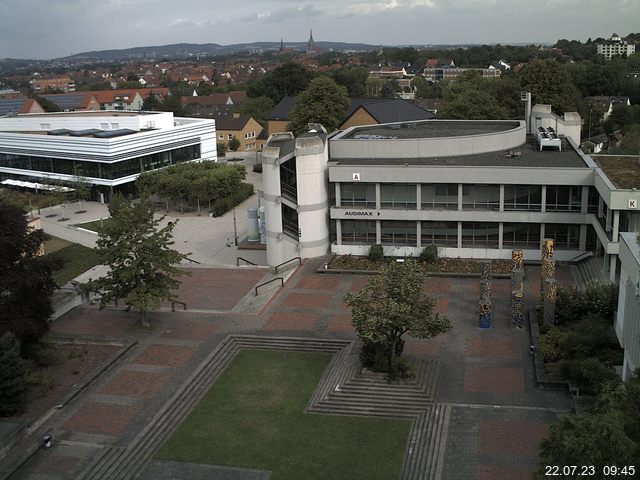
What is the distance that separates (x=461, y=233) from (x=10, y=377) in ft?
79.6

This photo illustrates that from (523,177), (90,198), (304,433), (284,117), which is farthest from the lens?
(284,117)

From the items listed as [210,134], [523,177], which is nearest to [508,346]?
[523,177]

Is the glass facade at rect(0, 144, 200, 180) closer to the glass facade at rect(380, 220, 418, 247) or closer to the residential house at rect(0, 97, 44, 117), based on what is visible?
the glass facade at rect(380, 220, 418, 247)

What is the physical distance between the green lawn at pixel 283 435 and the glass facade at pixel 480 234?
51.1 feet

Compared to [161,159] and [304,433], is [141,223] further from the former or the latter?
[161,159]

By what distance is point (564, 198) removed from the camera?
3681 cm

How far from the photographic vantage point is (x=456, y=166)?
A: 37.6m

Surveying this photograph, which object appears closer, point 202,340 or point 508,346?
point 508,346

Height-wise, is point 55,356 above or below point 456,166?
below

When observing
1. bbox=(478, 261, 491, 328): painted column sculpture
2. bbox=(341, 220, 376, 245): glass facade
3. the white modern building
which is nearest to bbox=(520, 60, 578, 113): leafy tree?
the white modern building

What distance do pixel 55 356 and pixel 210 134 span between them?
51.0m

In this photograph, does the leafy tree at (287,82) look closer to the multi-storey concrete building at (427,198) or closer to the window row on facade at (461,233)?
the multi-storey concrete building at (427,198)

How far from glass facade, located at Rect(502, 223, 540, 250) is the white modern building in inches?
1545

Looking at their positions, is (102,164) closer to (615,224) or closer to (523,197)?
(523,197)
